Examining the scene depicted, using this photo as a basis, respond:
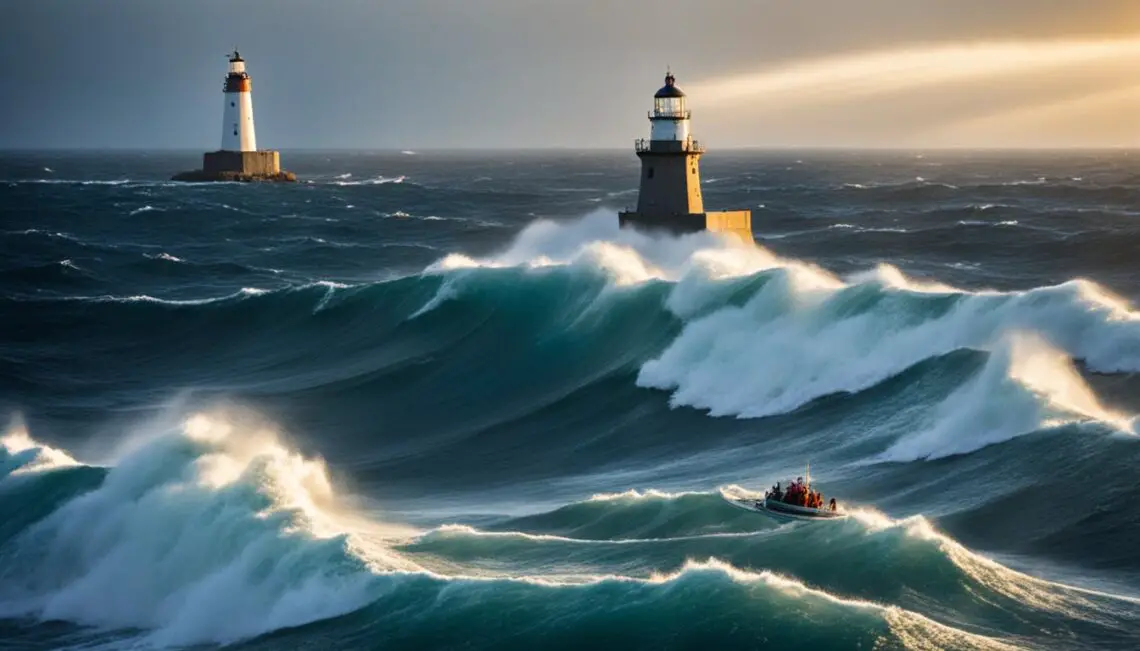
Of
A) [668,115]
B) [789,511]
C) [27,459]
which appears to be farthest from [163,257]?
[789,511]

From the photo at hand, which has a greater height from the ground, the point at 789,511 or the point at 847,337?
the point at 847,337

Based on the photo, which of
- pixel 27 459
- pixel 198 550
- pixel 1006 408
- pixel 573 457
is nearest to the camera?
pixel 198 550

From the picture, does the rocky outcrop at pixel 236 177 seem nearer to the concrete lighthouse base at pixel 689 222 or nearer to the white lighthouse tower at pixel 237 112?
the white lighthouse tower at pixel 237 112

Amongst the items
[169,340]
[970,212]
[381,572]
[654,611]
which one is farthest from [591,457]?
[970,212]

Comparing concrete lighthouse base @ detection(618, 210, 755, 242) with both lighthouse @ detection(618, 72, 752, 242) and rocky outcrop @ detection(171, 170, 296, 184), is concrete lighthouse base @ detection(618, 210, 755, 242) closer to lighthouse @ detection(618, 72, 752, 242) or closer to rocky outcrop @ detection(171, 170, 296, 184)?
lighthouse @ detection(618, 72, 752, 242)

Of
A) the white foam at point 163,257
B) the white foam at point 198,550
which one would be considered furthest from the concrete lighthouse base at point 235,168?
the white foam at point 198,550

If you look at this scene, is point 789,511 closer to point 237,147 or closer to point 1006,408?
point 1006,408
